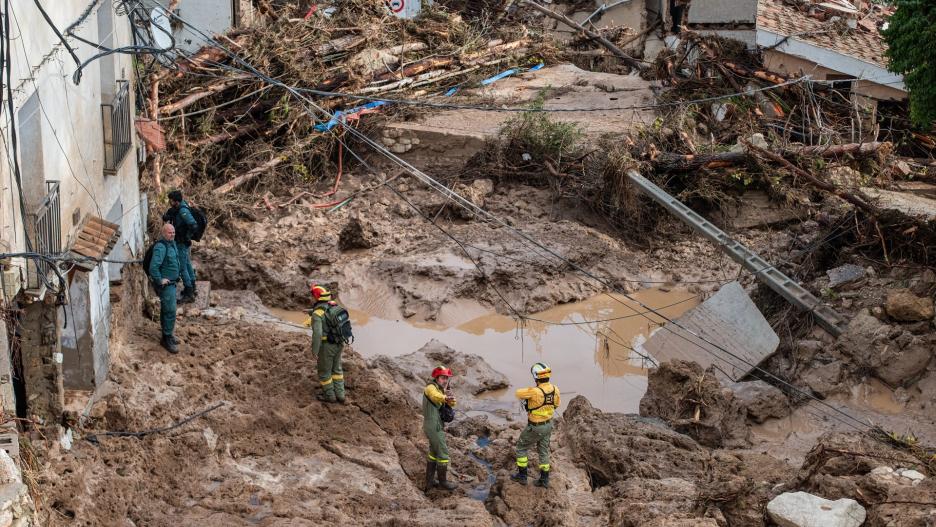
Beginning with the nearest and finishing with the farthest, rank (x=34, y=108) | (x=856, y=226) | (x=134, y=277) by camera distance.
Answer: (x=34, y=108) < (x=134, y=277) < (x=856, y=226)

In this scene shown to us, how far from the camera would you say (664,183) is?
1859 cm

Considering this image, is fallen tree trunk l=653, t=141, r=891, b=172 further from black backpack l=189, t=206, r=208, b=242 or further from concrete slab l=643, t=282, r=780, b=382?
black backpack l=189, t=206, r=208, b=242

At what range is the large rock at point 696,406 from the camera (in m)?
12.3

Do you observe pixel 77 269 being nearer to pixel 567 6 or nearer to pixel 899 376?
pixel 899 376

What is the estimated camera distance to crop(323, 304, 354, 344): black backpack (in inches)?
453

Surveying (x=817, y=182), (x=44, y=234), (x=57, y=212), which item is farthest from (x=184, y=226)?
(x=817, y=182)

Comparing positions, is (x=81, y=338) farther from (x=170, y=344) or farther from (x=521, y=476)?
(x=521, y=476)

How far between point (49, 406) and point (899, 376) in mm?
9512

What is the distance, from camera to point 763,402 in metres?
13.1

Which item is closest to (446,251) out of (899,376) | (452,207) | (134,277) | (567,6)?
(452,207)

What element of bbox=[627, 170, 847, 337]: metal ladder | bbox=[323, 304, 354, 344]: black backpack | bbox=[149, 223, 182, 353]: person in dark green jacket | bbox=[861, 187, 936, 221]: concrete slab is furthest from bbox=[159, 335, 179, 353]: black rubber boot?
bbox=[861, 187, 936, 221]: concrete slab

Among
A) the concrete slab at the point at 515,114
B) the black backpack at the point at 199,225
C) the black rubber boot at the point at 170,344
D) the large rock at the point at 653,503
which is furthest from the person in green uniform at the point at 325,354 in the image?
the concrete slab at the point at 515,114

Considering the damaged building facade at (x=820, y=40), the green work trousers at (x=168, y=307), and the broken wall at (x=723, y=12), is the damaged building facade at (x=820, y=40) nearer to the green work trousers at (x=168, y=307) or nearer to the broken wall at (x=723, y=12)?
the broken wall at (x=723, y=12)

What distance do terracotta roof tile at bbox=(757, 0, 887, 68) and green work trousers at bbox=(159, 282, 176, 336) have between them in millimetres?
14209
